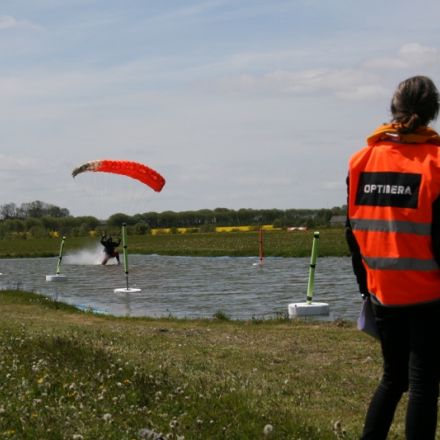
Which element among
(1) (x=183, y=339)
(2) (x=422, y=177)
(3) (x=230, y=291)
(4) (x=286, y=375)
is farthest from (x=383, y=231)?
(3) (x=230, y=291)

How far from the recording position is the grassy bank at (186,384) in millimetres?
5887

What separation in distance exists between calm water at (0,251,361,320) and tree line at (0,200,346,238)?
5715 centimetres

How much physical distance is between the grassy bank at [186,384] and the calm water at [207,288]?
5.53 m

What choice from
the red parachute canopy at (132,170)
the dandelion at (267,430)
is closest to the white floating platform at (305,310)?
the dandelion at (267,430)

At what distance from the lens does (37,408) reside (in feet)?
20.9

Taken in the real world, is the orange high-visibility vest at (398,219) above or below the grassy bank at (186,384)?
above

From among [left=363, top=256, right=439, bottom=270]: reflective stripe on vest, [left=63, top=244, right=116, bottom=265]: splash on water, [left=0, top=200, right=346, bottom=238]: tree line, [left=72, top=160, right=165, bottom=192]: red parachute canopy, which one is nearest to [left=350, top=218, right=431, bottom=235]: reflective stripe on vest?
[left=363, top=256, right=439, bottom=270]: reflective stripe on vest

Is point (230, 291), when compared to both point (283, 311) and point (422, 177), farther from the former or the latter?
point (422, 177)

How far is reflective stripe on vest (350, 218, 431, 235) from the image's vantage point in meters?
4.72

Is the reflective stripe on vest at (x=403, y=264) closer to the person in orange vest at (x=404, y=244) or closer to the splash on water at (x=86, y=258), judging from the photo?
the person in orange vest at (x=404, y=244)

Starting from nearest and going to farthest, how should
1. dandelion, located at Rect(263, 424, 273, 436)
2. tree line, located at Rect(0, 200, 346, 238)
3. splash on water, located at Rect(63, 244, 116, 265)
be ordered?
dandelion, located at Rect(263, 424, 273, 436) → splash on water, located at Rect(63, 244, 116, 265) → tree line, located at Rect(0, 200, 346, 238)

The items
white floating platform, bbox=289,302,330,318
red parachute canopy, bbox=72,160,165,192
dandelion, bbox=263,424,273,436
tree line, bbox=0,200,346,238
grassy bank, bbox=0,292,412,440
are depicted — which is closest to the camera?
dandelion, bbox=263,424,273,436

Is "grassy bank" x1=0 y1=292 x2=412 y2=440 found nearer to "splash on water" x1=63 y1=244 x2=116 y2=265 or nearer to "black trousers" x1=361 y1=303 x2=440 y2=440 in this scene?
"black trousers" x1=361 y1=303 x2=440 y2=440

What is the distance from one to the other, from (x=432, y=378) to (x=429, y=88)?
167cm
